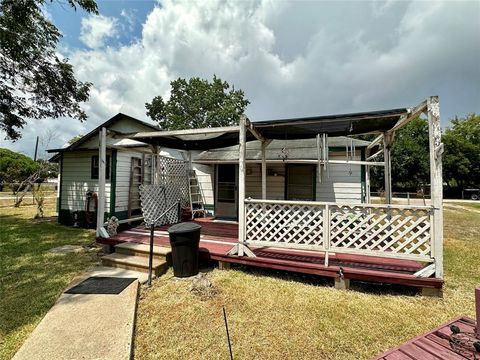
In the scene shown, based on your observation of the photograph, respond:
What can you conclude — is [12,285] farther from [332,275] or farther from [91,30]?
[91,30]

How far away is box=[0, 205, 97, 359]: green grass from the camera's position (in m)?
2.77

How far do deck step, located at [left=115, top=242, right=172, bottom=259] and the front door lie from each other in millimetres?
4377

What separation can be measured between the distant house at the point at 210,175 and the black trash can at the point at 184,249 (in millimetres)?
3822

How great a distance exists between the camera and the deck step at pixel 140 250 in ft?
15.1

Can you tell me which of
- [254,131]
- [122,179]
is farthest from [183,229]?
[122,179]

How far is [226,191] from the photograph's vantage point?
9195 mm

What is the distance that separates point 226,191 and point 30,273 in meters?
6.07

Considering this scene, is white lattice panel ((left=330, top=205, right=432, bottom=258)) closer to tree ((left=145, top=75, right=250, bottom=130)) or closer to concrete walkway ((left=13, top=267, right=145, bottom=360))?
concrete walkway ((left=13, top=267, right=145, bottom=360))

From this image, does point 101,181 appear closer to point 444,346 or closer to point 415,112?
point 444,346

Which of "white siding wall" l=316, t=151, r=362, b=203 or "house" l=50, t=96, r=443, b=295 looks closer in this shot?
"house" l=50, t=96, r=443, b=295

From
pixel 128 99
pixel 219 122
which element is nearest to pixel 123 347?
pixel 219 122

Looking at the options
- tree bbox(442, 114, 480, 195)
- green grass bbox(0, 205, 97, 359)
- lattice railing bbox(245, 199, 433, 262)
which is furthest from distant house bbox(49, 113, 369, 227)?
tree bbox(442, 114, 480, 195)

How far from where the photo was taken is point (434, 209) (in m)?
3.50

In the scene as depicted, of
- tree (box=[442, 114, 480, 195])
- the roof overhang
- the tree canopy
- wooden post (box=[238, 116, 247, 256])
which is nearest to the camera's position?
the roof overhang
